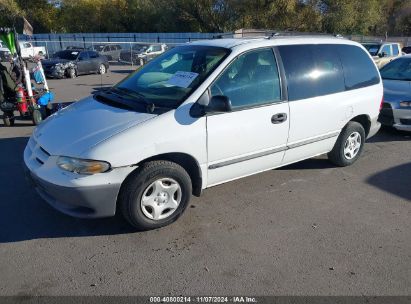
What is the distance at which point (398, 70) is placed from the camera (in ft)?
27.3

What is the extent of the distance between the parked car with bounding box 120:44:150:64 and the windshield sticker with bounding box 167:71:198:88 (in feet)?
74.9

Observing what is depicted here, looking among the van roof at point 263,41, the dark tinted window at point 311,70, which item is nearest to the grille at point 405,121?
the dark tinted window at point 311,70

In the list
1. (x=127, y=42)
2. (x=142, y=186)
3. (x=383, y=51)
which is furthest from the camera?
(x=127, y=42)

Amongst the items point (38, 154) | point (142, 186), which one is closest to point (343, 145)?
point (142, 186)

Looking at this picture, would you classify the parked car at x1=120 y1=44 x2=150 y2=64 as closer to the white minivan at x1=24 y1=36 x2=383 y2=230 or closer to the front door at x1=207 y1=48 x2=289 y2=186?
the white minivan at x1=24 y1=36 x2=383 y2=230

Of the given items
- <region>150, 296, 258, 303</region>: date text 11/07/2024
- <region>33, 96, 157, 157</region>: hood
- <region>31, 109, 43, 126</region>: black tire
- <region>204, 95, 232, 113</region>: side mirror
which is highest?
<region>204, 95, 232, 113</region>: side mirror

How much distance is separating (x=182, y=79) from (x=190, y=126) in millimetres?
630

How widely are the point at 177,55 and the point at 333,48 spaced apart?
209 cm

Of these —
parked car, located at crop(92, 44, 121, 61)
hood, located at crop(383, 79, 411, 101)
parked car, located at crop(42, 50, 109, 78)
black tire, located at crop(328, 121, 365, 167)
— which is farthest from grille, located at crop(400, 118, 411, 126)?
parked car, located at crop(92, 44, 121, 61)

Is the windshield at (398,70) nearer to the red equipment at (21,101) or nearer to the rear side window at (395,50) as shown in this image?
the red equipment at (21,101)

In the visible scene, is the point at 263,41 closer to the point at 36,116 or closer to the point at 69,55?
the point at 36,116

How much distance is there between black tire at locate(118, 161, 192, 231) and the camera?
341cm

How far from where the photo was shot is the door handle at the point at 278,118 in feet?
13.8

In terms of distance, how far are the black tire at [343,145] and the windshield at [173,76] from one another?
2224 millimetres
